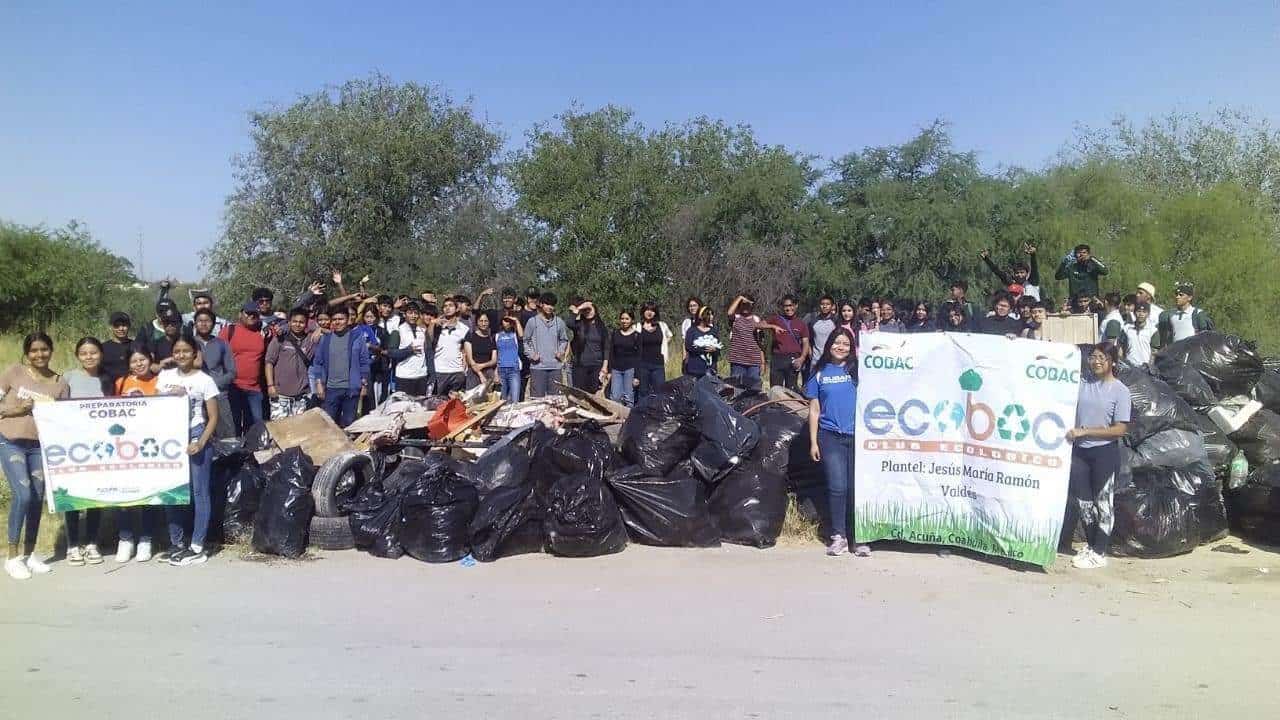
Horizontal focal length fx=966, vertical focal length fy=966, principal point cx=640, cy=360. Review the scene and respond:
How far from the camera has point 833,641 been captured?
17.4 ft

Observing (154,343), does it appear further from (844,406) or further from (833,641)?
(833,641)

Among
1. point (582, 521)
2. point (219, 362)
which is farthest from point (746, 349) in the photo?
point (219, 362)

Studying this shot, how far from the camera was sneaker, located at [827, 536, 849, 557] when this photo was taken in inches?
283

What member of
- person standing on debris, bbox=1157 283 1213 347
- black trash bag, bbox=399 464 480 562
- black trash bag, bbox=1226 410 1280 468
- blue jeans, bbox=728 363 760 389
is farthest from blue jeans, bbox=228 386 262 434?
person standing on debris, bbox=1157 283 1213 347

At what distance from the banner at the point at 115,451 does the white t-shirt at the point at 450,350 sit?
14.7 ft

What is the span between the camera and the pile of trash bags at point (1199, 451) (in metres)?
7.10

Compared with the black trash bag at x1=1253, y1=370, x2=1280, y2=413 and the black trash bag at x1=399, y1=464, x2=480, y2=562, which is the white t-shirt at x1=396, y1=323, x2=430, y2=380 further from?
the black trash bag at x1=1253, y1=370, x2=1280, y2=413

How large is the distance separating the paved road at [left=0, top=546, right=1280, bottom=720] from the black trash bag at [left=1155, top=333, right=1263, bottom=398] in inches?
82.8

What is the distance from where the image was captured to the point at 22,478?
22.5ft

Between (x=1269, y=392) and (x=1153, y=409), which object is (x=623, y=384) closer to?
(x=1153, y=409)

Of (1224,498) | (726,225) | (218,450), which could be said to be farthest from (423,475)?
(726,225)

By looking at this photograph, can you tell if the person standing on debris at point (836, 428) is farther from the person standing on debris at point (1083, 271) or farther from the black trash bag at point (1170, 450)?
the person standing on debris at point (1083, 271)

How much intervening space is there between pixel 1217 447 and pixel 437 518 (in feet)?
20.4

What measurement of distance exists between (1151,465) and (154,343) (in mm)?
8743
